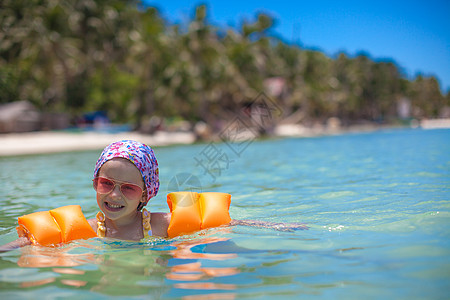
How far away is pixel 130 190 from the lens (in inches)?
117

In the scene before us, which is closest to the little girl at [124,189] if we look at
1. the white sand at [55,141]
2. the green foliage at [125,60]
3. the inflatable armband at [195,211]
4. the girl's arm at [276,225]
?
the inflatable armband at [195,211]

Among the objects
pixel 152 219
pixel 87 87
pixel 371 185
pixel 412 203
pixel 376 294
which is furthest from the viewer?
pixel 87 87

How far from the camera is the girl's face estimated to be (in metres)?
2.93

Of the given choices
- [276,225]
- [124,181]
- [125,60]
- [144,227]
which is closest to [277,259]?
[276,225]

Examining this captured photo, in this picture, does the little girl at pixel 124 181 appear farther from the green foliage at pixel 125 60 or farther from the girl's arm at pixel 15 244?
the green foliage at pixel 125 60

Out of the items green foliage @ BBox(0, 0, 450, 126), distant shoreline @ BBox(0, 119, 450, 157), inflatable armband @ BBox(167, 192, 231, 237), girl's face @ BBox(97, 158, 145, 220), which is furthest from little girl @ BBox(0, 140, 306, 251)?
green foliage @ BBox(0, 0, 450, 126)

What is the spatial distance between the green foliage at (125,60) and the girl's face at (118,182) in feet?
88.8

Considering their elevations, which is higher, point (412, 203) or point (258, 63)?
point (258, 63)

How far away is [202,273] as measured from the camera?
2.46 m

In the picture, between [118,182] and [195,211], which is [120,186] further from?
[195,211]

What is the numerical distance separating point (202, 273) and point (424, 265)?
1.28m

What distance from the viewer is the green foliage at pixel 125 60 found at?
27.9 m

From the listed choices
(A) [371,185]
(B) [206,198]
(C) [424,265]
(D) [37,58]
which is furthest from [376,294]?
(D) [37,58]

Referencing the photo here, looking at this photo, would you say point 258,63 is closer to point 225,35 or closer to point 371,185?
point 225,35
